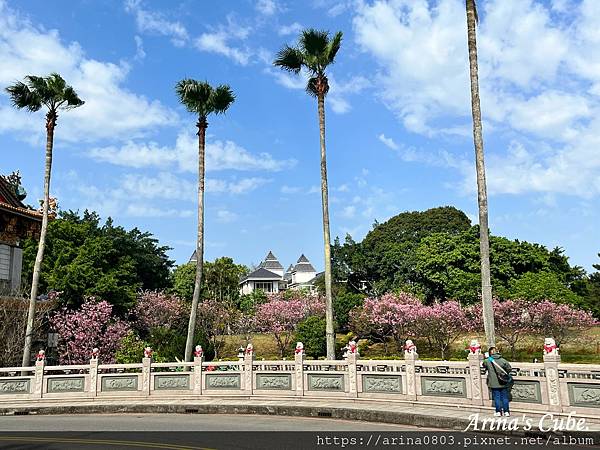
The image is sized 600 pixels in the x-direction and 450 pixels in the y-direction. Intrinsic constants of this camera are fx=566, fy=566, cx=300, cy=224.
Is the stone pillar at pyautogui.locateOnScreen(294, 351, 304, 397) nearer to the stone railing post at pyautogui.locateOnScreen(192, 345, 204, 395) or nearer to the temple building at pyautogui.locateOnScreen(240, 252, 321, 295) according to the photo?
the stone railing post at pyautogui.locateOnScreen(192, 345, 204, 395)

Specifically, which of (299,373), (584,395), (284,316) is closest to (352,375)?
(299,373)

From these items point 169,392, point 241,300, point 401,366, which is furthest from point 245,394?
point 241,300

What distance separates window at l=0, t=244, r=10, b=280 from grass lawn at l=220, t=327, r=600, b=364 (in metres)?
18.2

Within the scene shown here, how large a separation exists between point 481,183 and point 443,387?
6.91 m

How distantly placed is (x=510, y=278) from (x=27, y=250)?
39496 millimetres

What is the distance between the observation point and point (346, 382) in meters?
17.2

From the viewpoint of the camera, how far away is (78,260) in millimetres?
36969

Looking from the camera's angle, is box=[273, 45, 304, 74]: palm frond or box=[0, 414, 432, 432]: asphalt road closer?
box=[0, 414, 432, 432]: asphalt road

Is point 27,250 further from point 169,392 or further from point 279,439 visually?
point 279,439

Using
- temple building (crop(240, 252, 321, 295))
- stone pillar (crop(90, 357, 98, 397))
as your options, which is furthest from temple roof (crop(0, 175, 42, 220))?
temple building (crop(240, 252, 321, 295))

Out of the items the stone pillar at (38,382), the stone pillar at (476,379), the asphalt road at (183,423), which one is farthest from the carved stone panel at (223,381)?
the stone pillar at (476,379)

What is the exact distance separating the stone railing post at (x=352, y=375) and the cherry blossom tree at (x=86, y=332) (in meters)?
20.6

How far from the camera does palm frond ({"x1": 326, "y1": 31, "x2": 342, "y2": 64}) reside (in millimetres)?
26219

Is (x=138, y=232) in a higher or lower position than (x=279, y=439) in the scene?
higher
